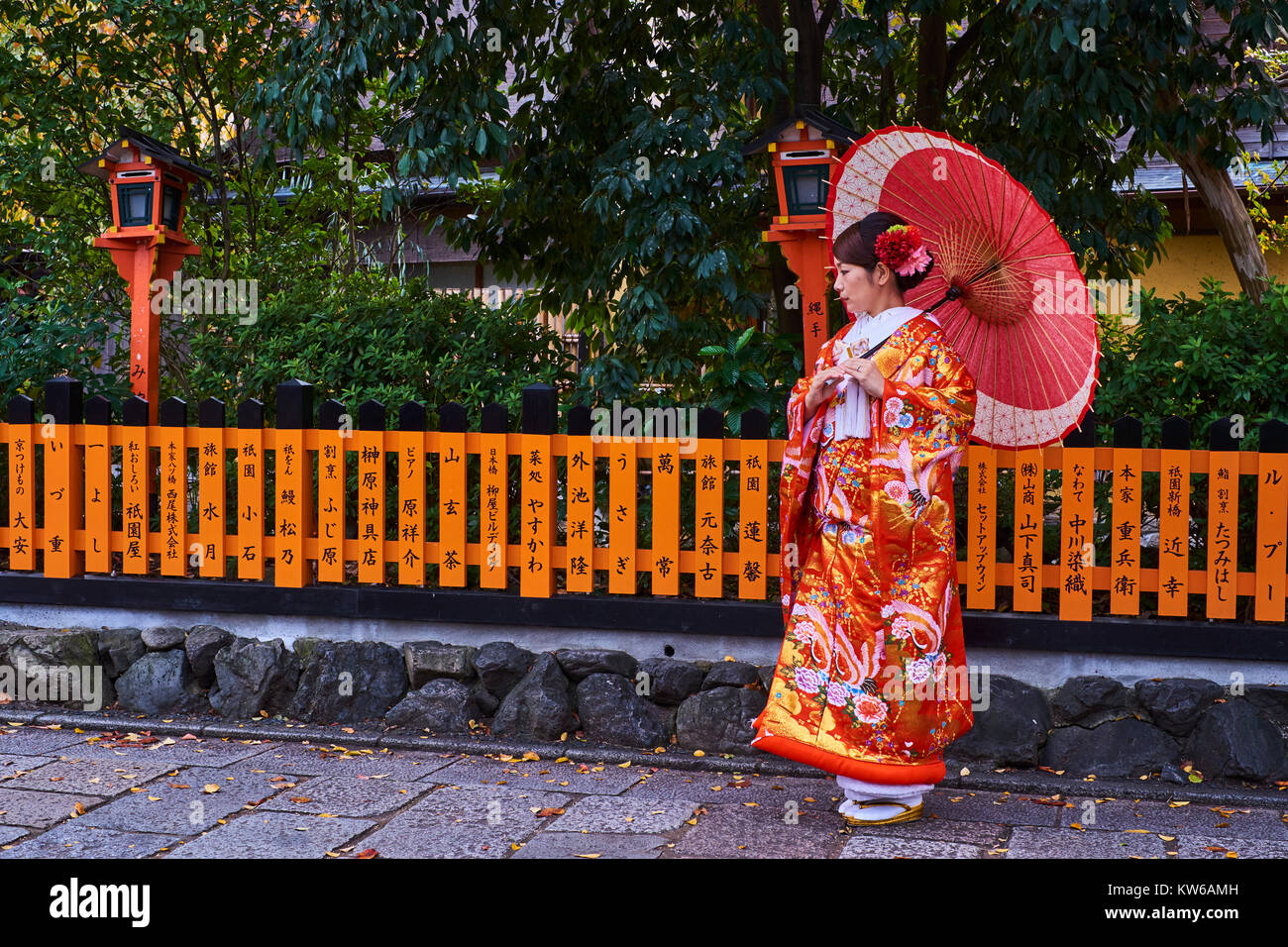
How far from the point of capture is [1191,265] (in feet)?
38.7

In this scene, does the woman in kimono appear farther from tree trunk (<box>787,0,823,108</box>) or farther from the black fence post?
tree trunk (<box>787,0,823,108</box>)

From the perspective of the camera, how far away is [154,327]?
6.05 metres

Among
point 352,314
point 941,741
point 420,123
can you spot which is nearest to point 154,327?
point 352,314

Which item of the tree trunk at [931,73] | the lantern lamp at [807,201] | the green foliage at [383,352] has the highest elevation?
the tree trunk at [931,73]

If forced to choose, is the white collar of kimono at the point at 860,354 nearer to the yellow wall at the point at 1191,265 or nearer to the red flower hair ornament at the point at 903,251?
the red flower hair ornament at the point at 903,251

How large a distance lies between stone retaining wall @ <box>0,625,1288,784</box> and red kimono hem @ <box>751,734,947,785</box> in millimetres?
719

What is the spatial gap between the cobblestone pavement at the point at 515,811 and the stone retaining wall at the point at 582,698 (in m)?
0.16

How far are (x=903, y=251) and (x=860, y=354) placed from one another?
34 centimetres

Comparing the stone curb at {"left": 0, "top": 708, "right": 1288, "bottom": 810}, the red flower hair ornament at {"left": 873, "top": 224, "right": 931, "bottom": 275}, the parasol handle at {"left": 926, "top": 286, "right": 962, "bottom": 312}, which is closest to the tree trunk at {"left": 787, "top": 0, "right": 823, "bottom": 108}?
the parasol handle at {"left": 926, "top": 286, "right": 962, "bottom": 312}

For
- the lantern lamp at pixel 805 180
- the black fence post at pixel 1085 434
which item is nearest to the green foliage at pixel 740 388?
the lantern lamp at pixel 805 180

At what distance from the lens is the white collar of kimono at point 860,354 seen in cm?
359

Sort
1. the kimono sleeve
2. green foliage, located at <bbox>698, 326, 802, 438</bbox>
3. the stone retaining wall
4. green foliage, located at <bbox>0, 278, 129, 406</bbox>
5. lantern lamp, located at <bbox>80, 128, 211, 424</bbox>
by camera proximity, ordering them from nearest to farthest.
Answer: the kimono sleeve < the stone retaining wall < green foliage, located at <bbox>698, 326, 802, 438</bbox> < green foliage, located at <bbox>0, 278, 129, 406</bbox> < lantern lamp, located at <bbox>80, 128, 211, 424</bbox>

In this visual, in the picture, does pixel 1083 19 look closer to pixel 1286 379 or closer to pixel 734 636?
pixel 1286 379

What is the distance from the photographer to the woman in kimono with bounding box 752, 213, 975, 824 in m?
3.55
